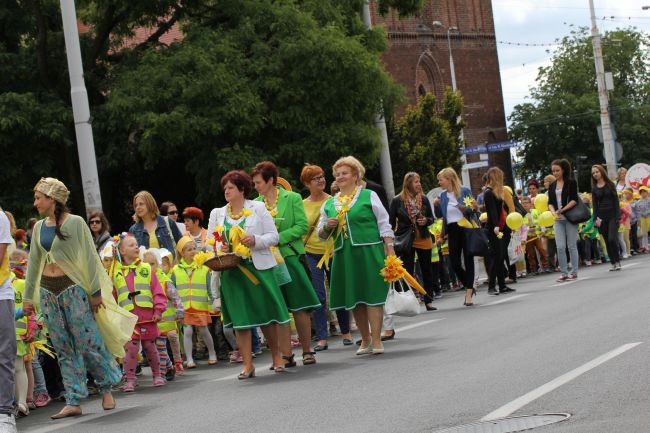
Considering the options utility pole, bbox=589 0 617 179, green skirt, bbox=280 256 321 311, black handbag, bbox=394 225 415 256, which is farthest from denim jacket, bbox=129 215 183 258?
utility pole, bbox=589 0 617 179

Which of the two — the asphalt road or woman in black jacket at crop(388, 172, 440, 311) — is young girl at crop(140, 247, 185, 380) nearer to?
the asphalt road

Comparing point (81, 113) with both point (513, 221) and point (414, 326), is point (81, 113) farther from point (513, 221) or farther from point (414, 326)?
point (414, 326)

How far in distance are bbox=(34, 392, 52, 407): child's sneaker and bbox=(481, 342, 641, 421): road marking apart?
5315 mm

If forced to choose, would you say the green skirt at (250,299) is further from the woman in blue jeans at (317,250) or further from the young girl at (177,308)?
the woman in blue jeans at (317,250)

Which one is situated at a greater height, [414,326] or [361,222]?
[361,222]

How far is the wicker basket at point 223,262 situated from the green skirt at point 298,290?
3.77 ft

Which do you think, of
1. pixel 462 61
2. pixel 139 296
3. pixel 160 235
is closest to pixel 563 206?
pixel 160 235

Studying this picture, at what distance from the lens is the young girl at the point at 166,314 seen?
13.9m

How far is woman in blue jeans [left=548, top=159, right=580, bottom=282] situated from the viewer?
21509 millimetres

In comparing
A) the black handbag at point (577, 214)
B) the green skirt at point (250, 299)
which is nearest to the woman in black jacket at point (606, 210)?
the black handbag at point (577, 214)

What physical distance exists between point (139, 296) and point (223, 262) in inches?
61.9

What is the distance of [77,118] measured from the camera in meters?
22.0

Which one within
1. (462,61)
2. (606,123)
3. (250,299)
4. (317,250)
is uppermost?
(462,61)

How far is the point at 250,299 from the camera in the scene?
501 inches
